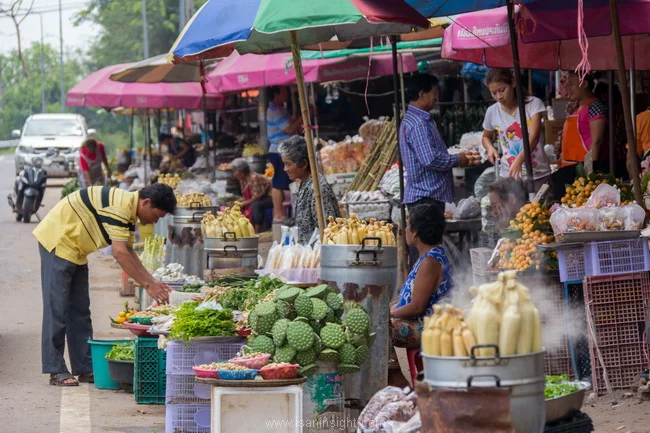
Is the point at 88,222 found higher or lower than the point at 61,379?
higher

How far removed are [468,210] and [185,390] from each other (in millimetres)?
4258

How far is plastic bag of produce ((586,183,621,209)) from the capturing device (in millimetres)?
6660

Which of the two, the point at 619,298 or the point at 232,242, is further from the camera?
the point at 232,242

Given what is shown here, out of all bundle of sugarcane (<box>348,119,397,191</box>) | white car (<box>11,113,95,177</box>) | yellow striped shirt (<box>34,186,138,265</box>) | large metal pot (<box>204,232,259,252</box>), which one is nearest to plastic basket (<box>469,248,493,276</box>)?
large metal pot (<box>204,232,259,252</box>)

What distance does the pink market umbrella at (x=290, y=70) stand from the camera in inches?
537

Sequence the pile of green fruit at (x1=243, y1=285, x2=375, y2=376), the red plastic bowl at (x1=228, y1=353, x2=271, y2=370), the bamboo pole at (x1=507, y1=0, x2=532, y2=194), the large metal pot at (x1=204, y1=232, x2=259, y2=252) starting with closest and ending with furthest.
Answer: the red plastic bowl at (x1=228, y1=353, x2=271, y2=370) → the pile of green fruit at (x1=243, y1=285, x2=375, y2=376) → the bamboo pole at (x1=507, y1=0, x2=532, y2=194) → the large metal pot at (x1=204, y1=232, x2=259, y2=252)

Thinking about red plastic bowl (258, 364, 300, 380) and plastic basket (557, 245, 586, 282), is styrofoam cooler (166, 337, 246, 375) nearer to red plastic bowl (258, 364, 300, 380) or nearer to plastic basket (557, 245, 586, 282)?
red plastic bowl (258, 364, 300, 380)

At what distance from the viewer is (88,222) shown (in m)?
7.98

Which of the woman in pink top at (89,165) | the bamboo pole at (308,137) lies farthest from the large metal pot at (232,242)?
the woman in pink top at (89,165)

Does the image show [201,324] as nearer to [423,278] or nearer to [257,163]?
[423,278]

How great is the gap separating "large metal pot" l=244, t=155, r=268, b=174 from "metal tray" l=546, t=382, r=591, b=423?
582 inches

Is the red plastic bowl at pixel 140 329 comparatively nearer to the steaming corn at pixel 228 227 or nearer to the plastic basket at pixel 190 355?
the plastic basket at pixel 190 355

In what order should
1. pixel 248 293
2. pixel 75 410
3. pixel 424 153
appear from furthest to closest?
pixel 424 153 < pixel 75 410 < pixel 248 293

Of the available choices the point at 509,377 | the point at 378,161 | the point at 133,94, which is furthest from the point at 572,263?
the point at 133,94
